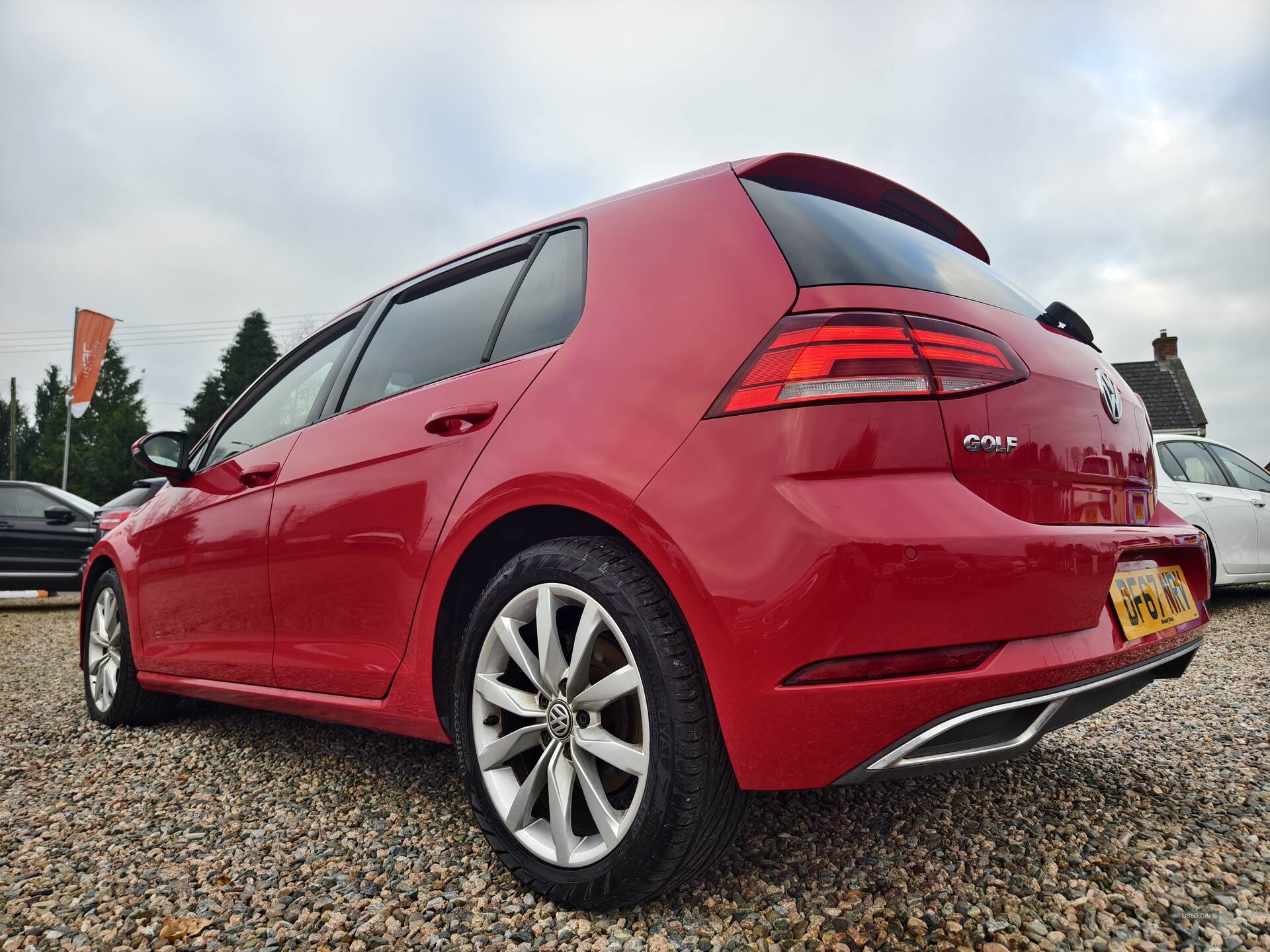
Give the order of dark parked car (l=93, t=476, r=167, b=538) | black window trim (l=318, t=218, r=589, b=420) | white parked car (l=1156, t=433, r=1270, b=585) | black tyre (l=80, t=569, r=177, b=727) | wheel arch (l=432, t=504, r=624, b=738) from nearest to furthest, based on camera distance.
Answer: wheel arch (l=432, t=504, r=624, b=738)
black window trim (l=318, t=218, r=589, b=420)
black tyre (l=80, t=569, r=177, b=727)
white parked car (l=1156, t=433, r=1270, b=585)
dark parked car (l=93, t=476, r=167, b=538)

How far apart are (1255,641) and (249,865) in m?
5.59

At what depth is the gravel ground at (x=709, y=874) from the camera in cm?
160

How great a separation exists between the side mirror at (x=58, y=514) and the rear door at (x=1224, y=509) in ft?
39.7

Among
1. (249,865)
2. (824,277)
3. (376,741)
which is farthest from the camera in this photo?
(376,741)

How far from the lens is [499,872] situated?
1.88 metres

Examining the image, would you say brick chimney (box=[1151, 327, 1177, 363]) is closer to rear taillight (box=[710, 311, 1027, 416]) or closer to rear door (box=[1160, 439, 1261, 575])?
rear door (box=[1160, 439, 1261, 575])

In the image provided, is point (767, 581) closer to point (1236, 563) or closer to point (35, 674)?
point (35, 674)

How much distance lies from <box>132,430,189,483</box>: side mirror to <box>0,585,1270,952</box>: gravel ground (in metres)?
1.11

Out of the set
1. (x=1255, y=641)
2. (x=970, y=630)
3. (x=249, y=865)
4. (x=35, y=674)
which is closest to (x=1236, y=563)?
(x=1255, y=641)

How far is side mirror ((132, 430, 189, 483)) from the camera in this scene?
127 inches

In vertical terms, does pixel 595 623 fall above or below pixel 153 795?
above

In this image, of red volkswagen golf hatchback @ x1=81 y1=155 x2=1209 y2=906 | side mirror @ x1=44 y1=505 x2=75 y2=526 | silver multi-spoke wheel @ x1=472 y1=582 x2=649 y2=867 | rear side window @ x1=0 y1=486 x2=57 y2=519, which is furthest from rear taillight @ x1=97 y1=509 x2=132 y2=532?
silver multi-spoke wheel @ x1=472 y1=582 x2=649 y2=867

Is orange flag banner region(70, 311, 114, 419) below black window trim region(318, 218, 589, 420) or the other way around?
the other way around

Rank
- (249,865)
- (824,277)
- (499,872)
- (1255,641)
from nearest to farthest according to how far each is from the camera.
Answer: (824,277) → (499,872) → (249,865) → (1255,641)
